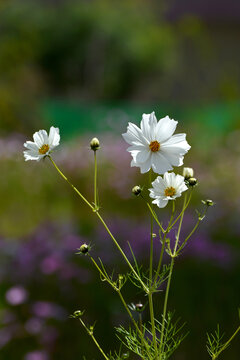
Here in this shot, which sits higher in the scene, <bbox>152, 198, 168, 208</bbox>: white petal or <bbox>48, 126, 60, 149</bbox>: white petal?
<bbox>48, 126, 60, 149</bbox>: white petal

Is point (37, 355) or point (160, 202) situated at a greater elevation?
point (160, 202)

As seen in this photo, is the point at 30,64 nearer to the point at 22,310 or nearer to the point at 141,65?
the point at 141,65

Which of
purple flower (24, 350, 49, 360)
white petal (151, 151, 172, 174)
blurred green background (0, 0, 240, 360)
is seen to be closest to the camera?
white petal (151, 151, 172, 174)

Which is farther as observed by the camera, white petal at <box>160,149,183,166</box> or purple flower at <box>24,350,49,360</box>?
purple flower at <box>24,350,49,360</box>

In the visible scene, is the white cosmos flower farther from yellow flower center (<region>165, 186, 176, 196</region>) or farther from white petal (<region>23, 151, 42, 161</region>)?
white petal (<region>23, 151, 42, 161</region>)

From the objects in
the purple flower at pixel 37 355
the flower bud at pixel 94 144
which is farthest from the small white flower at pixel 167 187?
the purple flower at pixel 37 355

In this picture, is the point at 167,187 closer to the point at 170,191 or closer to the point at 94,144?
the point at 170,191

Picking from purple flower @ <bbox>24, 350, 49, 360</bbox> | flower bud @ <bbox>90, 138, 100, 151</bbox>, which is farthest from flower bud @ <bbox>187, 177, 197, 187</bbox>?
purple flower @ <bbox>24, 350, 49, 360</bbox>

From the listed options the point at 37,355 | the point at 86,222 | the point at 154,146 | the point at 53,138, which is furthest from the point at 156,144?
the point at 86,222
